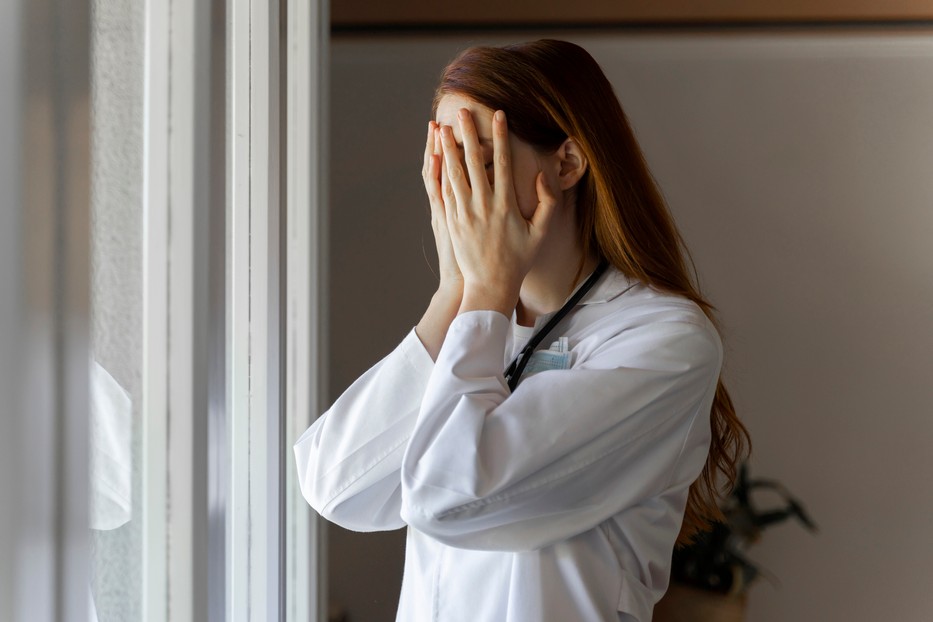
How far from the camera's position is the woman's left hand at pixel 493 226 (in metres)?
1.14

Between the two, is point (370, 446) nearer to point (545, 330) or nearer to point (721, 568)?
point (545, 330)

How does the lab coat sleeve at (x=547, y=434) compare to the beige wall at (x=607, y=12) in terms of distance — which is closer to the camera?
the lab coat sleeve at (x=547, y=434)

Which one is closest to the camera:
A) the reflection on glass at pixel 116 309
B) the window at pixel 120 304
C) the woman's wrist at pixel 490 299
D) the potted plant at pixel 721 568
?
the window at pixel 120 304

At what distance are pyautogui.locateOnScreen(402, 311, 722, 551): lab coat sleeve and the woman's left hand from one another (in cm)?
5

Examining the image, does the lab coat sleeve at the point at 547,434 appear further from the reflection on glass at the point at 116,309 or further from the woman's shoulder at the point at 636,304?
the reflection on glass at the point at 116,309

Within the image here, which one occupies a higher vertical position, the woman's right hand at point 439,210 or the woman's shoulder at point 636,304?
the woman's right hand at point 439,210

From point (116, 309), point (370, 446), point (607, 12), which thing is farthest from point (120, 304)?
point (607, 12)

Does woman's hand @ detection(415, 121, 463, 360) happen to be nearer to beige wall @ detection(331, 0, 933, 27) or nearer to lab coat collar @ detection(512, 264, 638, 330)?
lab coat collar @ detection(512, 264, 638, 330)

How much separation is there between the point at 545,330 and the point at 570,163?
245mm

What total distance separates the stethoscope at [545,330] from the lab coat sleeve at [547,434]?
0.13 meters

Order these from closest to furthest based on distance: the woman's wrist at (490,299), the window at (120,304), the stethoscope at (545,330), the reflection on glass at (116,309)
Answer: the window at (120,304) < the reflection on glass at (116,309) < the woman's wrist at (490,299) < the stethoscope at (545,330)

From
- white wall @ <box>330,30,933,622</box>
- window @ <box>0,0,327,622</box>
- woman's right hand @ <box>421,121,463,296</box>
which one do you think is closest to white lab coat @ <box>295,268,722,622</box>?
woman's right hand @ <box>421,121,463,296</box>

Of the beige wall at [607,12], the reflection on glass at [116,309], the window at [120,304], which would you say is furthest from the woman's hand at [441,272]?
the beige wall at [607,12]

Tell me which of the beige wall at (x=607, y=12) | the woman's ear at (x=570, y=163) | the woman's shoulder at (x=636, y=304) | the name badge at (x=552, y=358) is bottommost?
the name badge at (x=552, y=358)
